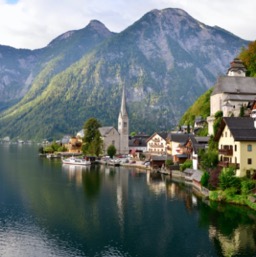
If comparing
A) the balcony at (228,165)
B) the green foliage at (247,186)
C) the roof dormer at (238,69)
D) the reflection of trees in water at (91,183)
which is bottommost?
the reflection of trees in water at (91,183)

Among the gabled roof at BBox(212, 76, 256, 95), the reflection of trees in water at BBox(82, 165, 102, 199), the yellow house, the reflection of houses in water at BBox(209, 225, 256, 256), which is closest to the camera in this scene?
the reflection of houses in water at BBox(209, 225, 256, 256)

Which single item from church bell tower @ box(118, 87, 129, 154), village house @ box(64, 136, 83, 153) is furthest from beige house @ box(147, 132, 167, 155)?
village house @ box(64, 136, 83, 153)

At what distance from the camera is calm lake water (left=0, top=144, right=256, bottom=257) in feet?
132

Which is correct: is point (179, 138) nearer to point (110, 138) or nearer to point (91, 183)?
point (91, 183)

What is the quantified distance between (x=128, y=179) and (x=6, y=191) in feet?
97.2

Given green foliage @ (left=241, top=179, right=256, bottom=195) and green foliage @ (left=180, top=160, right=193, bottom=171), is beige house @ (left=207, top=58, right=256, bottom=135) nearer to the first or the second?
green foliage @ (left=180, top=160, right=193, bottom=171)

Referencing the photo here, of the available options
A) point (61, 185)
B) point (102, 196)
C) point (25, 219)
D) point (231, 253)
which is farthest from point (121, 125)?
point (231, 253)

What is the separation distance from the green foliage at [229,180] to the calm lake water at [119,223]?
12.6 feet

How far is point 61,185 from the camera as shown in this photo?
8200 centimetres

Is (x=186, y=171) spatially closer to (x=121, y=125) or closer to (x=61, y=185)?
(x=61, y=185)

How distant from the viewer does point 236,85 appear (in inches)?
4092

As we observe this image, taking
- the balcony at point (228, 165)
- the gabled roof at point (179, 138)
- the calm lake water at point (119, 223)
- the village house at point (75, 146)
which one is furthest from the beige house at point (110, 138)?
the balcony at point (228, 165)

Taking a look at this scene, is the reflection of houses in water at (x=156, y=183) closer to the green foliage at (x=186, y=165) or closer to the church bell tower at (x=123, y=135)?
the green foliage at (x=186, y=165)

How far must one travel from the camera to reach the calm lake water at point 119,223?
132 ft
